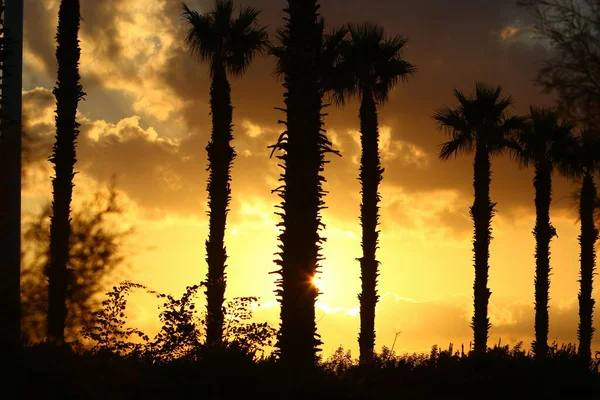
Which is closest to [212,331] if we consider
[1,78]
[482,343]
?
[1,78]

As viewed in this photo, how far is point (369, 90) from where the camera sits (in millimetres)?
31797

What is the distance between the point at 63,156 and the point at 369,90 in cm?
1372

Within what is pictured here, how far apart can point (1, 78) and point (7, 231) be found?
3.42m

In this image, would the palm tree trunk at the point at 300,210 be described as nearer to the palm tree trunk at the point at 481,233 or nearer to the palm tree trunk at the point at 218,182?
the palm tree trunk at the point at 218,182

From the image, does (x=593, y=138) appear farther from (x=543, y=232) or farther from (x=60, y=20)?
(x=543, y=232)

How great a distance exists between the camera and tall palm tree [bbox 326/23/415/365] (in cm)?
2997

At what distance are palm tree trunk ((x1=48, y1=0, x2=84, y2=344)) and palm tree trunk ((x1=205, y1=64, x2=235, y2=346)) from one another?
4.65 metres

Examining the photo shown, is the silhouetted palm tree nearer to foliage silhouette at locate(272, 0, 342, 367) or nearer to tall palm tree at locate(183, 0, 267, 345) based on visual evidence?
tall palm tree at locate(183, 0, 267, 345)

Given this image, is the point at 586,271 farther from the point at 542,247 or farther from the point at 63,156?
the point at 63,156

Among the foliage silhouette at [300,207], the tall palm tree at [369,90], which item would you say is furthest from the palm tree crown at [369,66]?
the foliage silhouette at [300,207]

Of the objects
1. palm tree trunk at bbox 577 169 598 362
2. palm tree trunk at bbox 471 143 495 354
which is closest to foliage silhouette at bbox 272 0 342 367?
palm tree trunk at bbox 471 143 495 354

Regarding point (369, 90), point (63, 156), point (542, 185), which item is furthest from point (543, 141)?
point (63, 156)

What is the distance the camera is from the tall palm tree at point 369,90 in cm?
2997

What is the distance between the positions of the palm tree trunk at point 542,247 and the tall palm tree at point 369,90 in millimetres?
14567
